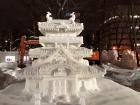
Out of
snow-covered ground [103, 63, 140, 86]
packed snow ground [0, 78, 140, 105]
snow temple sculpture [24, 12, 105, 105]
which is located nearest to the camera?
packed snow ground [0, 78, 140, 105]

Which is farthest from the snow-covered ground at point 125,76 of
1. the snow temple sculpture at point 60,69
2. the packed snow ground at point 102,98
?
the snow temple sculpture at point 60,69

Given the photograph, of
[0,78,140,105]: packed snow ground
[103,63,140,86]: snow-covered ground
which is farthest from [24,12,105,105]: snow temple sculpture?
[103,63,140,86]: snow-covered ground

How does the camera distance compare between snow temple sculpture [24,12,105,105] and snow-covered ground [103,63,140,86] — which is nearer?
snow temple sculpture [24,12,105,105]

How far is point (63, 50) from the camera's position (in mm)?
13289

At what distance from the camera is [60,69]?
505 inches

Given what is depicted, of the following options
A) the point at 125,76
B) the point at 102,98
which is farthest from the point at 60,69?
the point at 125,76

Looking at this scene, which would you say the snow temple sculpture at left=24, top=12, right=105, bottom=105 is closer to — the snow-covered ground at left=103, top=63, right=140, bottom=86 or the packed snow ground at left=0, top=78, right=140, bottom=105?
the packed snow ground at left=0, top=78, right=140, bottom=105

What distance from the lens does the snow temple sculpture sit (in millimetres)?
12961

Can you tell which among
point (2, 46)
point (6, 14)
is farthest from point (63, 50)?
point (2, 46)

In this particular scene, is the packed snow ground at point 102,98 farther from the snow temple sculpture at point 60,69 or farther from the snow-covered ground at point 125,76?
the snow-covered ground at point 125,76

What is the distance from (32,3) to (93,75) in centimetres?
1654

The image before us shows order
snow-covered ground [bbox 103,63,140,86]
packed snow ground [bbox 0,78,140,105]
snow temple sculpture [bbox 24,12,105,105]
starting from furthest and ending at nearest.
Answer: snow-covered ground [bbox 103,63,140,86], snow temple sculpture [bbox 24,12,105,105], packed snow ground [bbox 0,78,140,105]

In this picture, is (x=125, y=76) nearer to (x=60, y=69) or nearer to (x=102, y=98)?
(x=102, y=98)

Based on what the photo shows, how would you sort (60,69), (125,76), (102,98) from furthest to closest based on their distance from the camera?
(125,76)
(102,98)
(60,69)
